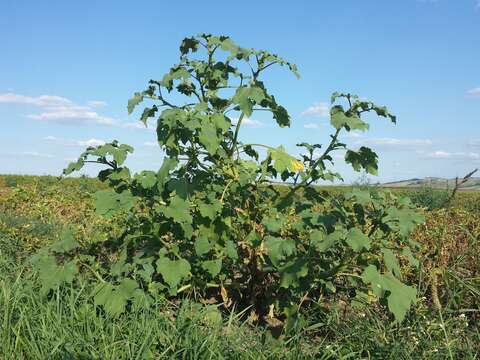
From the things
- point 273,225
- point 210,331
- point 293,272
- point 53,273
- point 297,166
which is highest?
point 297,166

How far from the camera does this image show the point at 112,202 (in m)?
3.26

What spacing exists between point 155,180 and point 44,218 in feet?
14.9

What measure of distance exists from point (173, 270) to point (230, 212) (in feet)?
1.72

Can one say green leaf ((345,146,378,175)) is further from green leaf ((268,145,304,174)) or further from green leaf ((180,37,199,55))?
green leaf ((180,37,199,55))

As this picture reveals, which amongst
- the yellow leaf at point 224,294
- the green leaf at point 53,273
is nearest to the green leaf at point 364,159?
the yellow leaf at point 224,294

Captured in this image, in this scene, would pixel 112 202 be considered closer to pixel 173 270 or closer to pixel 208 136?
pixel 173 270

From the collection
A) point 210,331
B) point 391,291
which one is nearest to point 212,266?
point 210,331

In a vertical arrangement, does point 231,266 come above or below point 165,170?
below

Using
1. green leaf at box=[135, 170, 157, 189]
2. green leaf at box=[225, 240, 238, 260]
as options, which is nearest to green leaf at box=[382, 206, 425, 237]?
green leaf at box=[225, 240, 238, 260]

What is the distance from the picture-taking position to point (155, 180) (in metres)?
3.28

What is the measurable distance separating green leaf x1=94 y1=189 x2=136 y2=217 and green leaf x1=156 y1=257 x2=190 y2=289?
1.22ft

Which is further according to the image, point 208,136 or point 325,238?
point 208,136

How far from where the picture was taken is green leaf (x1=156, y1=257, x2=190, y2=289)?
3135 millimetres

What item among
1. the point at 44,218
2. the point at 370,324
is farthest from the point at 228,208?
the point at 44,218
